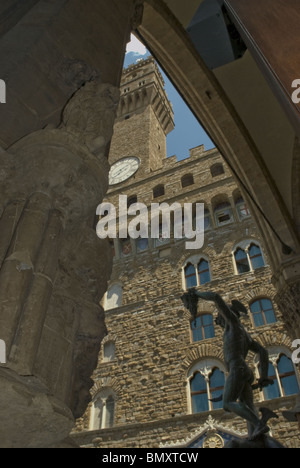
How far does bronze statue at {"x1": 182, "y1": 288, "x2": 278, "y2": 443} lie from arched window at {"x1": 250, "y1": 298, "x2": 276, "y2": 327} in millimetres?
8479

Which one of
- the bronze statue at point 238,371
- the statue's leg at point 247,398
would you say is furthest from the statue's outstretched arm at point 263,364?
the statue's leg at point 247,398

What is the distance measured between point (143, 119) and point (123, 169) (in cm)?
531

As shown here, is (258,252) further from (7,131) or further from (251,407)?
(7,131)

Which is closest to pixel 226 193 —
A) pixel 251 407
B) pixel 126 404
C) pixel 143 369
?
pixel 143 369

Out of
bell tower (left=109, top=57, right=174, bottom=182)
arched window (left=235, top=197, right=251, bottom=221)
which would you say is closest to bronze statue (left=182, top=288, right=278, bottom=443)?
arched window (left=235, top=197, right=251, bottom=221)

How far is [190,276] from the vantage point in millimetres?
14922

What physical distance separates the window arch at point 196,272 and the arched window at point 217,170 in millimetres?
4399

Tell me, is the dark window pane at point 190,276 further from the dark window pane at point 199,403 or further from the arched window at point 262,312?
the dark window pane at point 199,403

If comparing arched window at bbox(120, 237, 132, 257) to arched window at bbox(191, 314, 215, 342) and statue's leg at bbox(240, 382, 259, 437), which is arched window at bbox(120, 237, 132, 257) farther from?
statue's leg at bbox(240, 382, 259, 437)

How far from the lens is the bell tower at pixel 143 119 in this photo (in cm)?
2356

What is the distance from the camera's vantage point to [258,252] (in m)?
14.3

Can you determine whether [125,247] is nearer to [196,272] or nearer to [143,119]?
[196,272]

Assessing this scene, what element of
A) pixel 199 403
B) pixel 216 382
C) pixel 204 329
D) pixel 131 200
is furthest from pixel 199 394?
pixel 131 200

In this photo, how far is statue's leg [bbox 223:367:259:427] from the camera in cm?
Answer: 360
